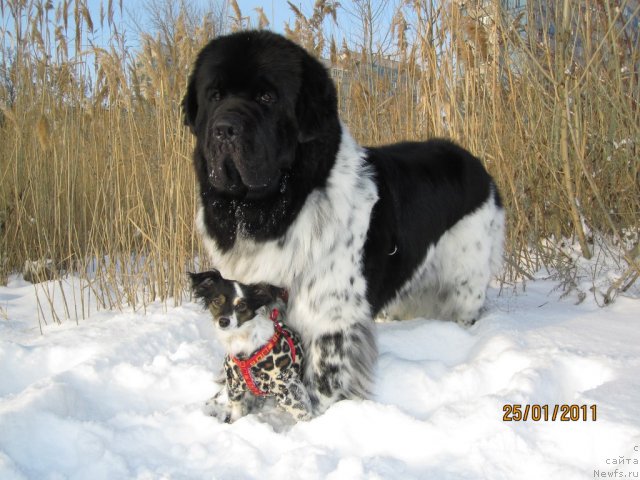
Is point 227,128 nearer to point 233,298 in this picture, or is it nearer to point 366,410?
point 233,298

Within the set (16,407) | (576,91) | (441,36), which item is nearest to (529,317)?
(576,91)

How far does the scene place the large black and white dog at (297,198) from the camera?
88.6 inches

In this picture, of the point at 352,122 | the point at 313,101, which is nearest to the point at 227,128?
the point at 313,101

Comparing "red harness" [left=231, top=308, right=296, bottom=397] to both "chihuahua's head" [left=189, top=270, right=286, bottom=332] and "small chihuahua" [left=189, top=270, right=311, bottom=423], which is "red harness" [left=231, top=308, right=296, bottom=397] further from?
"chihuahua's head" [left=189, top=270, right=286, bottom=332]

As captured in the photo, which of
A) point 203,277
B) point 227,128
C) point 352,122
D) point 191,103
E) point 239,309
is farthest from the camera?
point 352,122

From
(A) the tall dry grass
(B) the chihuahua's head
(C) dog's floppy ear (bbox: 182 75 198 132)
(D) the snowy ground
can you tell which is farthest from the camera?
(A) the tall dry grass

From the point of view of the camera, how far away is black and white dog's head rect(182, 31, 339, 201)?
216 cm

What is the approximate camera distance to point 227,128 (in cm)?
207

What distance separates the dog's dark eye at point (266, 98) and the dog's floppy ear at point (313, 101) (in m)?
0.12

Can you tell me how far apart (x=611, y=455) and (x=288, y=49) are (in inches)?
74.1

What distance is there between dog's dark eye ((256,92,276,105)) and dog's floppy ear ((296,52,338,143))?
0.38 ft

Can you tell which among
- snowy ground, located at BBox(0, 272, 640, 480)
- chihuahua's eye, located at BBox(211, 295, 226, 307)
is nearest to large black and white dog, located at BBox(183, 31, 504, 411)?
chihuahua's eye, located at BBox(211, 295, 226, 307)

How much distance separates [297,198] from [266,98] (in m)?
0.43
